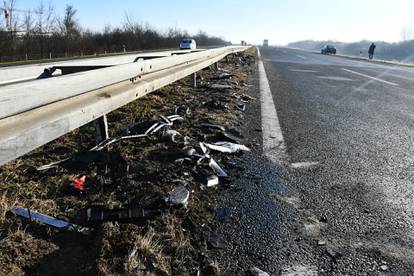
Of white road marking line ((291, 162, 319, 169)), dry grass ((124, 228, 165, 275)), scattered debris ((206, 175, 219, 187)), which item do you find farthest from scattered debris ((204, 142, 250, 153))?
dry grass ((124, 228, 165, 275))

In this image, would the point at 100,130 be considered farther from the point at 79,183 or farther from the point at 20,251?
the point at 20,251

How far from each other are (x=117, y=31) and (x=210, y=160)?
6160 cm

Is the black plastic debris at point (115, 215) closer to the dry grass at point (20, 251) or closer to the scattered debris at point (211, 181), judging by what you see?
the dry grass at point (20, 251)

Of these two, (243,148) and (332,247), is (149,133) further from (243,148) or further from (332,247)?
(332,247)

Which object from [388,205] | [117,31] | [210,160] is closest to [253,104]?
[210,160]

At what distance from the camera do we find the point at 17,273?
4.72ft

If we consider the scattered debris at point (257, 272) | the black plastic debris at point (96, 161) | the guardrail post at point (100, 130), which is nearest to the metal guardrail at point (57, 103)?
the guardrail post at point (100, 130)

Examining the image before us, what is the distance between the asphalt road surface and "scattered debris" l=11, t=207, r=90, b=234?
2.37 feet

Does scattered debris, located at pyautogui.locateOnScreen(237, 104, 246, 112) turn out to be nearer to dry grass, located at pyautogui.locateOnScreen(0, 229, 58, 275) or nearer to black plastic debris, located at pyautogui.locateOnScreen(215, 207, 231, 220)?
black plastic debris, located at pyautogui.locateOnScreen(215, 207, 231, 220)

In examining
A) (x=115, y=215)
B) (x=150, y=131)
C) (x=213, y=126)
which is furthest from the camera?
(x=213, y=126)

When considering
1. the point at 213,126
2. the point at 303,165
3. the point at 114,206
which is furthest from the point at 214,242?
the point at 213,126

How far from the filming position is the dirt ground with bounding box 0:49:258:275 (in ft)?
5.05

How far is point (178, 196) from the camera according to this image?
7.00 feet

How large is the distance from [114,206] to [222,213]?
24.7 inches
